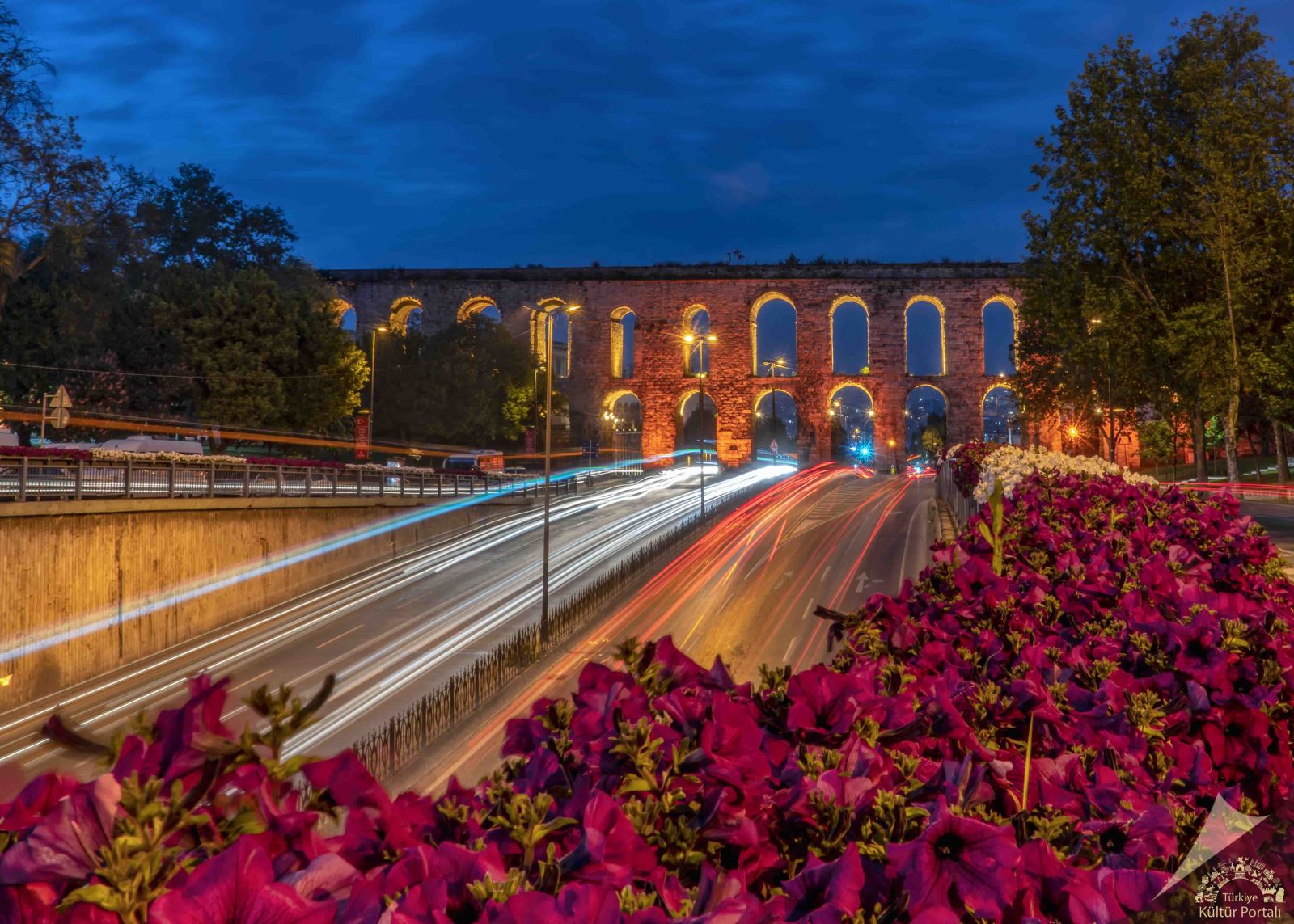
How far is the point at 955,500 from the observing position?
28312 millimetres

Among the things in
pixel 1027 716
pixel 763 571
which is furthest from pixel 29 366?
pixel 1027 716

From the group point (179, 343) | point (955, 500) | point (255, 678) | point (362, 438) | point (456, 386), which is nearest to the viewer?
point (255, 678)

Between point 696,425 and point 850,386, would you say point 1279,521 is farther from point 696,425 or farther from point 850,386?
point 696,425

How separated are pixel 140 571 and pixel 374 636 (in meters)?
6.12

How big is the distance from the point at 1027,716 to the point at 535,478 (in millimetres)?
50693

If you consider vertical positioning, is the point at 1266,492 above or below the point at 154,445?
below

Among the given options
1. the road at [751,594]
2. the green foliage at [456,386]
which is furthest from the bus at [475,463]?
the road at [751,594]

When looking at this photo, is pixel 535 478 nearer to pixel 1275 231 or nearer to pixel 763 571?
pixel 763 571

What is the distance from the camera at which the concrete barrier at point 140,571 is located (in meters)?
21.1

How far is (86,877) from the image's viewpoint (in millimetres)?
1497

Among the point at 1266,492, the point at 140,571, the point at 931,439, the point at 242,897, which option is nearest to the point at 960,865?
the point at 242,897

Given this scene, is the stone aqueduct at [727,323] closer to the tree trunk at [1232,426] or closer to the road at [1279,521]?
the road at [1279,521]

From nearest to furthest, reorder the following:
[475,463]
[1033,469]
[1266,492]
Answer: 1. [1033,469]
2. [1266,492]
3. [475,463]

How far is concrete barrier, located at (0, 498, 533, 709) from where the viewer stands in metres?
21.1
